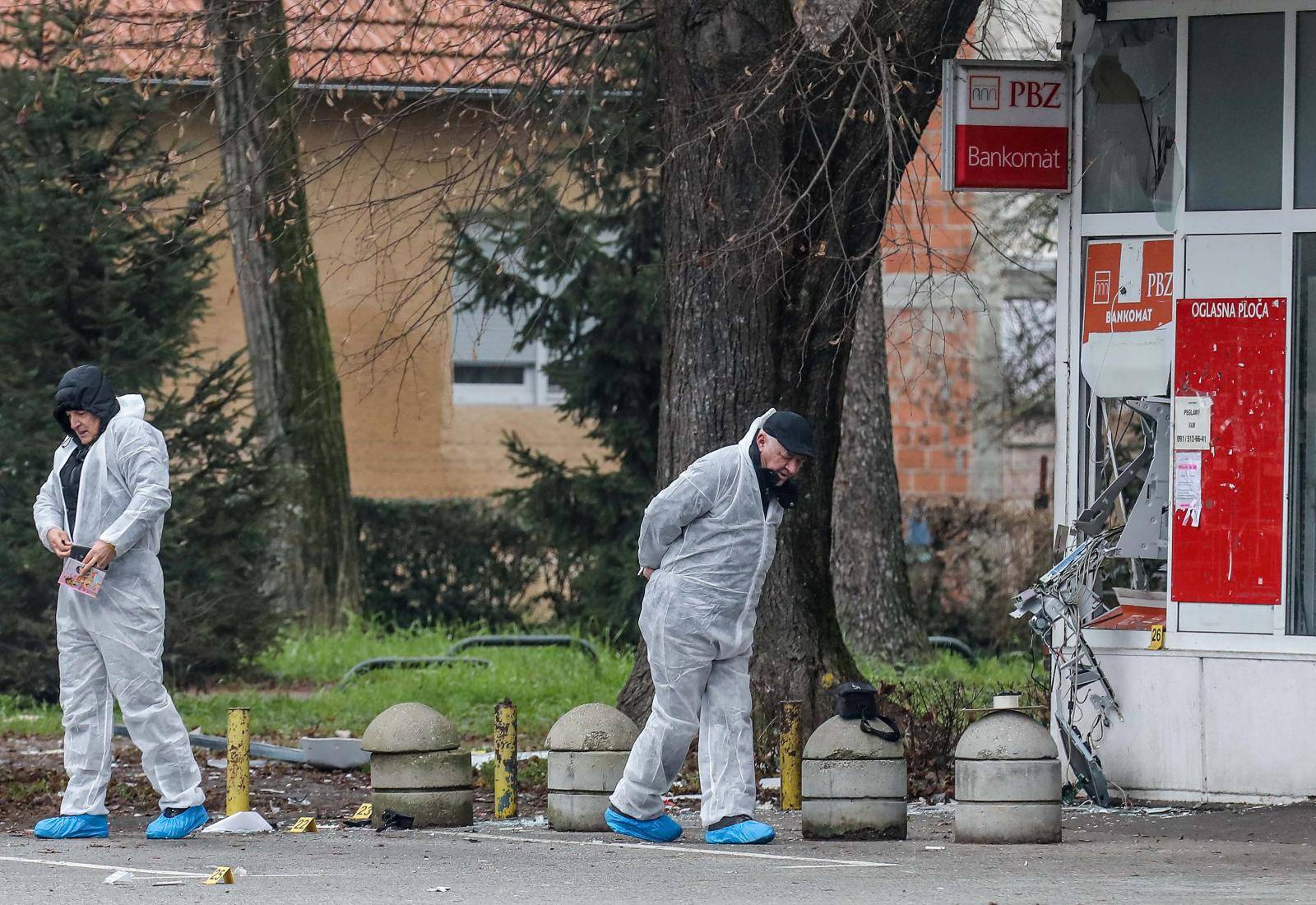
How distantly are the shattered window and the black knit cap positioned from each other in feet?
8.60

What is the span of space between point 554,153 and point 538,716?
12.1ft

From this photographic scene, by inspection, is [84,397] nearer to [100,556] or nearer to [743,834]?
[100,556]

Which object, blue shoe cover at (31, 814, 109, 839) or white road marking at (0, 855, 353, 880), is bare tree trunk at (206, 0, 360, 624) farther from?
white road marking at (0, 855, 353, 880)

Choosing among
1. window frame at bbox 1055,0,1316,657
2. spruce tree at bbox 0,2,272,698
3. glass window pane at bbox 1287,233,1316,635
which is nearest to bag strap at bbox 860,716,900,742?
window frame at bbox 1055,0,1316,657

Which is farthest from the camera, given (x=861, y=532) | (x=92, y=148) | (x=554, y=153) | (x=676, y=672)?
(x=861, y=532)

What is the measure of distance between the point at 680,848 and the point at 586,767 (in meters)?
0.75

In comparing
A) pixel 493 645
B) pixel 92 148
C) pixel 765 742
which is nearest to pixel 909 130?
pixel 765 742

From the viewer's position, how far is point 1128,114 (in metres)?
9.91

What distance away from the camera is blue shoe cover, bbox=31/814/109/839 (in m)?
8.51

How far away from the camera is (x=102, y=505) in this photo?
8586 millimetres

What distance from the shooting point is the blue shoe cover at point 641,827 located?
27.3 feet

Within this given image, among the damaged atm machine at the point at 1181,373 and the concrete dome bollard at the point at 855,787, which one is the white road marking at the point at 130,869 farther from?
the damaged atm machine at the point at 1181,373

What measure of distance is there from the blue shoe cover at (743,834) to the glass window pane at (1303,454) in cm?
289

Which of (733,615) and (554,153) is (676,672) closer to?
(733,615)
